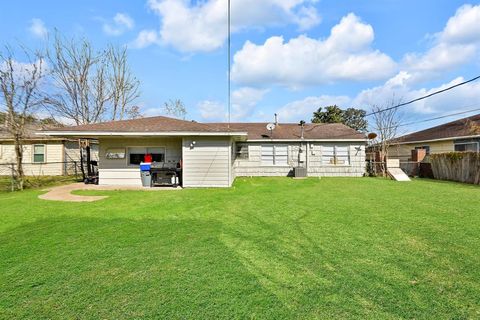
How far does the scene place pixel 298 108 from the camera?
33.4 metres

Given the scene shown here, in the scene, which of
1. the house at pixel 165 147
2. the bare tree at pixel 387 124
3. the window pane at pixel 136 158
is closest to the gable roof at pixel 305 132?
the house at pixel 165 147

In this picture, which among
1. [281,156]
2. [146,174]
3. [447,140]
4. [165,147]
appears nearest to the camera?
[146,174]

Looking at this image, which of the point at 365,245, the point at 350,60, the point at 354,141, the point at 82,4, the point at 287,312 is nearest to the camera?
the point at 287,312

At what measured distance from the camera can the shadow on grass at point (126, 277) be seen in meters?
2.43

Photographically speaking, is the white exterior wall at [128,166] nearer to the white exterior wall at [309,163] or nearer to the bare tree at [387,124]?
the white exterior wall at [309,163]

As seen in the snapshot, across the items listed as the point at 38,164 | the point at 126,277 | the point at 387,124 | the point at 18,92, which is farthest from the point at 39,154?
the point at 387,124

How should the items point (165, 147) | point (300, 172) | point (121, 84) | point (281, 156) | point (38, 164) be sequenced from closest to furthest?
point (165, 147), point (300, 172), point (38, 164), point (281, 156), point (121, 84)

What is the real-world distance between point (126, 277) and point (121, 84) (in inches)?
901

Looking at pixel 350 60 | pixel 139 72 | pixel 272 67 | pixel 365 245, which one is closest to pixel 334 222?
pixel 365 245

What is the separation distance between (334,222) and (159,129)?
823 centimetres

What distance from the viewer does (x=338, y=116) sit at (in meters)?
35.0

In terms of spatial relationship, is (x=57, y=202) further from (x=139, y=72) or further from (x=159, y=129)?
(x=139, y=72)

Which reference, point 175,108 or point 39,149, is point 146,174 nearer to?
point 39,149

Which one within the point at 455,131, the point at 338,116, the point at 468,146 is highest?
the point at 338,116
